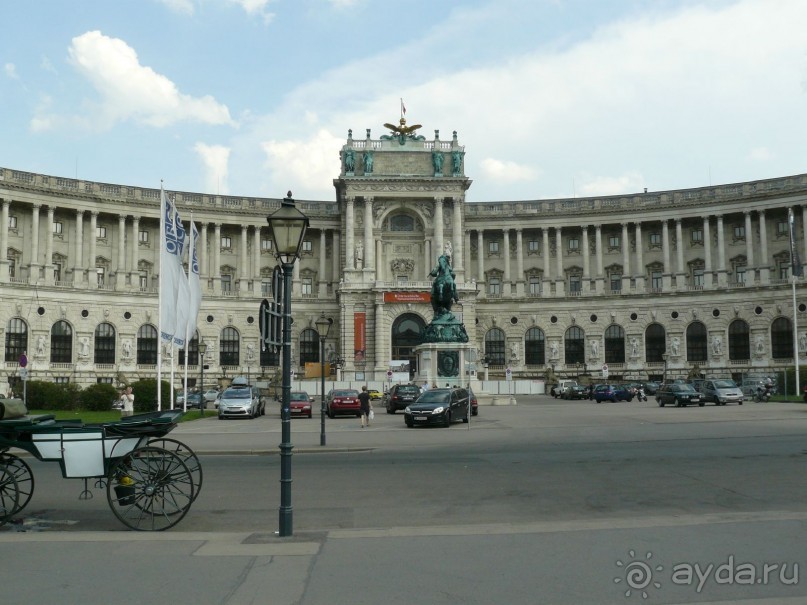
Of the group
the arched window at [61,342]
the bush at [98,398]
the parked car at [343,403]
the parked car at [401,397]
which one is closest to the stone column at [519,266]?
the parked car at [401,397]

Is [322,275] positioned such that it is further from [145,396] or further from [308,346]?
[145,396]

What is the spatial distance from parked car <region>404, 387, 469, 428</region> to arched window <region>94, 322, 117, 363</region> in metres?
57.0

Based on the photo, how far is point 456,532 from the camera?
10.9 meters

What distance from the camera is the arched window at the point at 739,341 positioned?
3322 inches

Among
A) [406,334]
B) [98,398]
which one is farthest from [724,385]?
[406,334]

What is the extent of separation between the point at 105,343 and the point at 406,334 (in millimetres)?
32310

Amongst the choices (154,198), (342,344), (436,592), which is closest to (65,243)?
(154,198)

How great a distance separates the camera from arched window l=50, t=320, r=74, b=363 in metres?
80.4

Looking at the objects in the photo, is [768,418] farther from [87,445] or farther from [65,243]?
[65,243]

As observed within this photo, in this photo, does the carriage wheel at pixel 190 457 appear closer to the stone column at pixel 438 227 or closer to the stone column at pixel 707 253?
the stone column at pixel 438 227

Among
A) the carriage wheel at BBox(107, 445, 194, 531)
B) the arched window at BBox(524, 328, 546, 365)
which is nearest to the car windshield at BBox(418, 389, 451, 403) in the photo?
the carriage wheel at BBox(107, 445, 194, 531)

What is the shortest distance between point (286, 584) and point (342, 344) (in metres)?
79.1

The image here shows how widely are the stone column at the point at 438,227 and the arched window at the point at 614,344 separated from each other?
21555 mm

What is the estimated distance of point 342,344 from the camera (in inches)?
3433
